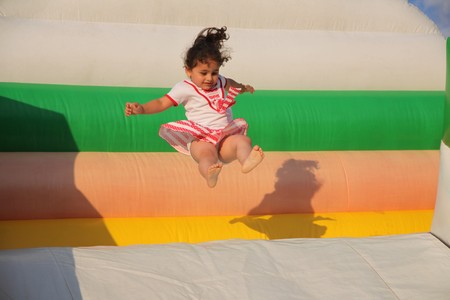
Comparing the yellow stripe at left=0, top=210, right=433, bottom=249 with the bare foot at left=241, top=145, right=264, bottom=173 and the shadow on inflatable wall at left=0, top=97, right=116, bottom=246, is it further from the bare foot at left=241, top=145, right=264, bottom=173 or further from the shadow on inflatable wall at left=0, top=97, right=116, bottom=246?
the bare foot at left=241, top=145, right=264, bottom=173

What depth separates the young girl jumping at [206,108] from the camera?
2312mm

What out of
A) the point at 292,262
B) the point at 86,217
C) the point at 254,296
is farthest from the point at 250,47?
the point at 254,296

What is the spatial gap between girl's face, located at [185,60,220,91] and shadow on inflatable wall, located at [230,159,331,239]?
1.32 meters

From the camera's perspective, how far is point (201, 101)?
94.6 inches

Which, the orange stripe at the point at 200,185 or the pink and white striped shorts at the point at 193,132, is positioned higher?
the pink and white striped shorts at the point at 193,132

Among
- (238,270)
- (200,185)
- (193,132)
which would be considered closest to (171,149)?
A: (200,185)

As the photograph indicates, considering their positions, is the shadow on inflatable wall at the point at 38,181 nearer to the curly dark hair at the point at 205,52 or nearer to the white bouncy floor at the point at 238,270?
the white bouncy floor at the point at 238,270

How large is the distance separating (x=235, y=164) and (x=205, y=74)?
1364 millimetres

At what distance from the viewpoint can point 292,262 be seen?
282cm

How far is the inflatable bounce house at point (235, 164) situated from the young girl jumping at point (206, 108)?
22.9 inches

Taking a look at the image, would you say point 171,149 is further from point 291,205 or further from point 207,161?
point 207,161

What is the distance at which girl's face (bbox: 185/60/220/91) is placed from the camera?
2314mm

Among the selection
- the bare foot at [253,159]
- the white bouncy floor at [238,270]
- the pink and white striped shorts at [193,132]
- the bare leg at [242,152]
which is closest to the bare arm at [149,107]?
the pink and white striped shorts at [193,132]

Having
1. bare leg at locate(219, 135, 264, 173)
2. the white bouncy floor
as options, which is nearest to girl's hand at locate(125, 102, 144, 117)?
bare leg at locate(219, 135, 264, 173)
